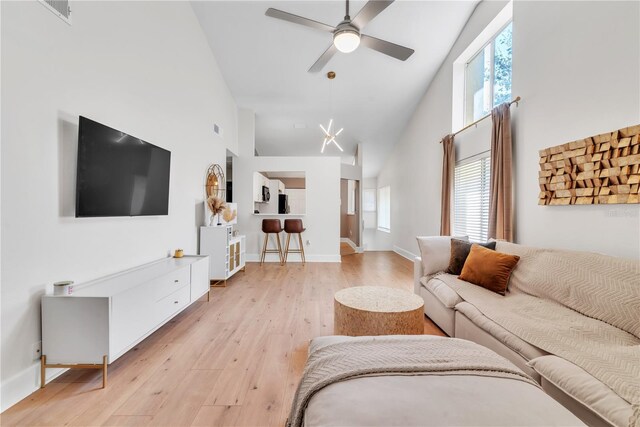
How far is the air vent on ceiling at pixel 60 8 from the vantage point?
173 cm

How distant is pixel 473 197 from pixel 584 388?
130 inches

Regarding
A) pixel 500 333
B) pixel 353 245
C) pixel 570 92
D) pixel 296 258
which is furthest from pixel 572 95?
pixel 353 245

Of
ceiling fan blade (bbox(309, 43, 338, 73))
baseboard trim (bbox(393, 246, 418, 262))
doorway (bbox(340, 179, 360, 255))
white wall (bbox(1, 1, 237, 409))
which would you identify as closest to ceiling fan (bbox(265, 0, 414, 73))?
ceiling fan blade (bbox(309, 43, 338, 73))

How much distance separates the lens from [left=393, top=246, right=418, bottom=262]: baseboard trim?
5.92 meters

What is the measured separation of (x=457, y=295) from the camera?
7.47 ft

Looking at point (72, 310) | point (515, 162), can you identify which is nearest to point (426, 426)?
point (72, 310)

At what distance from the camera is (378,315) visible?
6.03 feet

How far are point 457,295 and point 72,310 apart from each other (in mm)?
2811

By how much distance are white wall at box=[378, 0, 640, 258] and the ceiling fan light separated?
192 centimetres

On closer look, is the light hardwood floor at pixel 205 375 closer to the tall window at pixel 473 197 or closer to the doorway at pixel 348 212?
the tall window at pixel 473 197

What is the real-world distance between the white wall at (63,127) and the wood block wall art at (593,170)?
13.1 feet

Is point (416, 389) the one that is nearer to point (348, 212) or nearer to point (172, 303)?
point (172, 303)

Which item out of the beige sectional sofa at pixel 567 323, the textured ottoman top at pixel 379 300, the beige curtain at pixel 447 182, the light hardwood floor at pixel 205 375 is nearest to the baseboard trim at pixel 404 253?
the beige curtain at pixel 447 182

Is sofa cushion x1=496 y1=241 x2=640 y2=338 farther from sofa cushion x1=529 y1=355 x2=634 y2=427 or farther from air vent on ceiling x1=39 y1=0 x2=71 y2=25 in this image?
air vent on ceiling x1=39 y1=0 x2=71 y2=25
